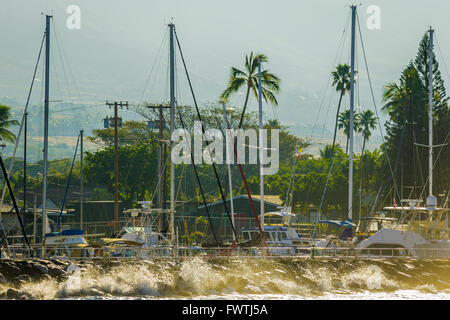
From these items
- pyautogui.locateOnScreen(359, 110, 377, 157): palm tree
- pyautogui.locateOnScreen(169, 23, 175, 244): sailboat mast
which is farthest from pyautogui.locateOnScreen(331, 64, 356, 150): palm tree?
pyautogui.locateOnScreen(169, 23, 175, 244): sailboat mast

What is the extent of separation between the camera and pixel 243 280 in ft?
123

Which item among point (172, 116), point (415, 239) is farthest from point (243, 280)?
point (172, 116)

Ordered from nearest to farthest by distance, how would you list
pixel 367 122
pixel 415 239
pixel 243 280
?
pixel 243 280, pixel 415 239, pixel 367 122

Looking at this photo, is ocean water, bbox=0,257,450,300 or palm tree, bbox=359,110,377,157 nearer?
ocean water, bbox=0,257,450,300

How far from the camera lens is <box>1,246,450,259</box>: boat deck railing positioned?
39.2m

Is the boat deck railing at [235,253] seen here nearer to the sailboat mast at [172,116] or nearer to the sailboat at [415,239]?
the sailboat at [415,239]

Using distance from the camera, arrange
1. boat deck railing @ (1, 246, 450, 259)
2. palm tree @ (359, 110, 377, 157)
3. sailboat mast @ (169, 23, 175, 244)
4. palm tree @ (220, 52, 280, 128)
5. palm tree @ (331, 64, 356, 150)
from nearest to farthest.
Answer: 1. boat deck railing @ (1, 246, 450, 259)
2. sailboat mast @ (169, 23, 175, 244)
3. palm tree @ (220, 52, 280, 128)
4. palm tree @ (331, 64, 356, 150)
5. palm tree @ (359, 110, 377, 157)

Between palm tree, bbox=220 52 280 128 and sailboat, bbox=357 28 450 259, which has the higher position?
palm tree, bbox=220 52 280 128

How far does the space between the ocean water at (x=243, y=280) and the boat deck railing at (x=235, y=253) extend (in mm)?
467

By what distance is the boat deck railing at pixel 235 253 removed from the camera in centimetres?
3925

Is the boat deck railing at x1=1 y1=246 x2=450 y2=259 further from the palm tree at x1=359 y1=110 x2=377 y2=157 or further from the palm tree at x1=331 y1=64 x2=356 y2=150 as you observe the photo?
the palm tree at x1=359 y1=110 x2=377 y2=157

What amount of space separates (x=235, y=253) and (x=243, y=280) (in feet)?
12.8

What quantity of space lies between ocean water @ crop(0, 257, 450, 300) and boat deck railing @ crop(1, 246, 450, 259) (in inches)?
18.4

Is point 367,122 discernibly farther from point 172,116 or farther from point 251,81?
point 172,116
